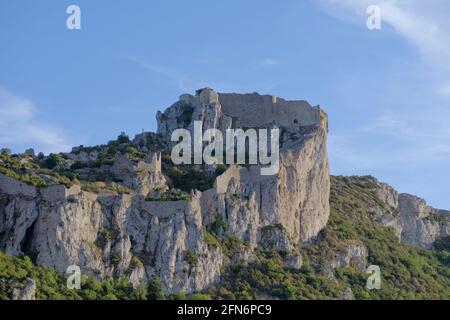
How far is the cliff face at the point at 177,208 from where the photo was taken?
107m

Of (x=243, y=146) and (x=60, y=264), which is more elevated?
(x=243, y=146)

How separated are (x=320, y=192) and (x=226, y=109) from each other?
9.93 metres

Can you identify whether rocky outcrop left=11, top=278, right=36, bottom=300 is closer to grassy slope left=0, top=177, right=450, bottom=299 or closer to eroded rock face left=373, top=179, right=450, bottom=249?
grassy slope left=0, top=177, right=450, bottom=299

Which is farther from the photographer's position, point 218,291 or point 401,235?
point 401,235

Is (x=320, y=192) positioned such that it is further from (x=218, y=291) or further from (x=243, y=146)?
(x=218, y=291)

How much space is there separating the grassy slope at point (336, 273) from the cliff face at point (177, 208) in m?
1.15

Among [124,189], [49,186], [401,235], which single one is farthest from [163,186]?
[401,235]

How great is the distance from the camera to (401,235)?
14512cm

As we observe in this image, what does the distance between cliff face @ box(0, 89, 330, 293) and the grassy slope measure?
1.15 meters

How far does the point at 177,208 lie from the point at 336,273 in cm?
1545

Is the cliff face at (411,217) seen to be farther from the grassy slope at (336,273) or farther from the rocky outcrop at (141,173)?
the rocky outcrop at (141,173)

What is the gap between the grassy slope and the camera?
341 feet

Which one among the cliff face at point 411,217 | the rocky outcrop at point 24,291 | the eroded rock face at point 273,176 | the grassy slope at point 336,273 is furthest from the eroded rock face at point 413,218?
the rocky outcrop at point 24,291

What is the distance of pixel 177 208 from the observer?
112 metres
